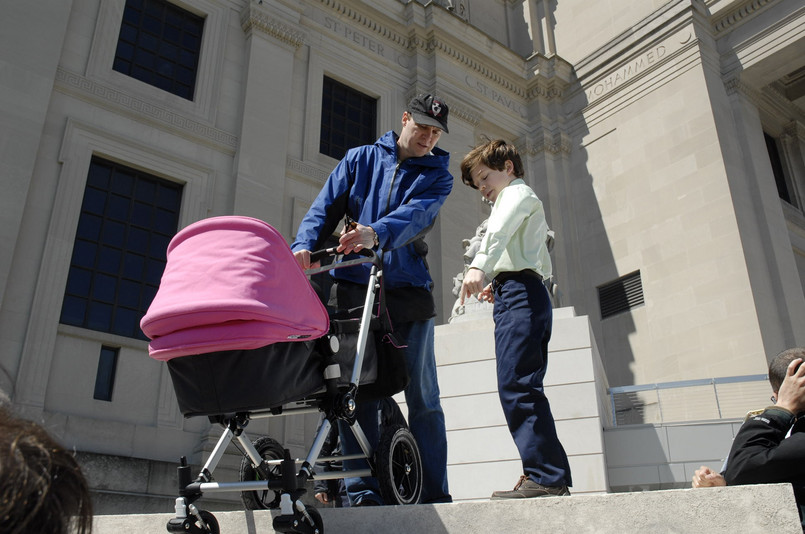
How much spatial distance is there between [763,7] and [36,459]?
19.8 meters

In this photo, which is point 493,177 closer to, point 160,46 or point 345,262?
point 345,262

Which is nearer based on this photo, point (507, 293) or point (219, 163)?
point (507, 293)

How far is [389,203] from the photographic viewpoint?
151 inches

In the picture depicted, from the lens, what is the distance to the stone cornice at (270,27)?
47.6 feet

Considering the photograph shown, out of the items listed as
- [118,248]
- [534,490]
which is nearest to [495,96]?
[118,248]

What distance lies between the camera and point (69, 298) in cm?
1062

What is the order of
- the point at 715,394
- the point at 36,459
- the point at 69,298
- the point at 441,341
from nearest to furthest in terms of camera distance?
the point at 36,459
the point at 441,341
the point at 715,394
the point at 69,298

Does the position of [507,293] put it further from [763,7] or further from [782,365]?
[763,7]

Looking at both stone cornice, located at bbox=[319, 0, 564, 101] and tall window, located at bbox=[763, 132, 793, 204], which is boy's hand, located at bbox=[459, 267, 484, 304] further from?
tall window, located at bbox=[763, 132, 793, 204]

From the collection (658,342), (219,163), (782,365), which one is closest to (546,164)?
(658,342)

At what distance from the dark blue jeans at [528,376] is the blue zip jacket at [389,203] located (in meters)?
0.51

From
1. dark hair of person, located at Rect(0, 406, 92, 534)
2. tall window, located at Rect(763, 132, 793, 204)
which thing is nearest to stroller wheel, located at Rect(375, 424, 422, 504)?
dark hair of person, located at Rect(0, 406, 92, 534)

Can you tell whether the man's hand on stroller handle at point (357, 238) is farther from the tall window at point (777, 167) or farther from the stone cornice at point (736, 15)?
the tall window at point (777, 167)

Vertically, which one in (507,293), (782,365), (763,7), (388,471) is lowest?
(388,471)
